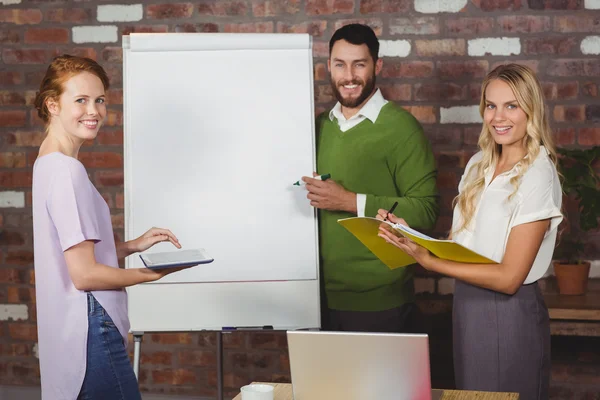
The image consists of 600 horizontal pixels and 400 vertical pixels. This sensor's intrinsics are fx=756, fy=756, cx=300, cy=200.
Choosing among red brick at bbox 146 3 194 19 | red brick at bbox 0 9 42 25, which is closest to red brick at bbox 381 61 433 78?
red brick at bbox 146 3 194 19

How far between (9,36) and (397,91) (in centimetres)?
169

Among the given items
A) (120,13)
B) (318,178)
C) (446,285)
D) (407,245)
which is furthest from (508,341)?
(120,13)

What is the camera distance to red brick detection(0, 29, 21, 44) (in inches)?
129

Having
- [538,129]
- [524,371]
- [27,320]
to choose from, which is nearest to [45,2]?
[27,320]

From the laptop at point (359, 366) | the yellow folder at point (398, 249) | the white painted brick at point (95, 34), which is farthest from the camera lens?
the white painted brick at point (95, 34)

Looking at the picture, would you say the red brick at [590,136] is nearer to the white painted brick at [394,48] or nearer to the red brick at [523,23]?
the red brick at [523,23]

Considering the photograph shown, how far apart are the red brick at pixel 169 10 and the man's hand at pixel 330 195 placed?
1.11 metres

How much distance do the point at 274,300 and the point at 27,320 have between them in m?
1.41

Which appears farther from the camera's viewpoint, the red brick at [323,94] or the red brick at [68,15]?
the red brick at [68,15]

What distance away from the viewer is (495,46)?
291cm

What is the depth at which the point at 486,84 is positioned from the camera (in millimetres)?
2100

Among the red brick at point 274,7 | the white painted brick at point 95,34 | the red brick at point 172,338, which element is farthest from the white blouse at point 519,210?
the white painted brick at point 95,34

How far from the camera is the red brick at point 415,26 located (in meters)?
2.95

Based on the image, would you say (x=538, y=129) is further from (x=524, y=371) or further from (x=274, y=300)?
(x=274, y=300)
